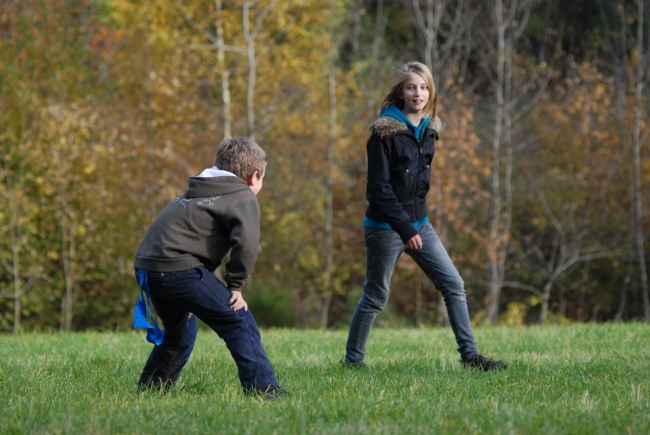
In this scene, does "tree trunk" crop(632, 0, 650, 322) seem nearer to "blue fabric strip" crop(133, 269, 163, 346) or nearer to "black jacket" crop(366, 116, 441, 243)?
"black jacket" crop(366, 116, 441, 243)

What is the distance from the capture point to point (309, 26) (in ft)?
66.1

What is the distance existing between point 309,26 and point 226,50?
297cm

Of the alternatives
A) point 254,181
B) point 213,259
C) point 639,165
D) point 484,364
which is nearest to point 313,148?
point 639,165

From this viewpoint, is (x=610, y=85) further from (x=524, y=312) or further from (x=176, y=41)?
(x=176, y=41)

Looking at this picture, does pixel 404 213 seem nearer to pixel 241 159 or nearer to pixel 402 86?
pixel 402 86

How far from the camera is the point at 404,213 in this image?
16.2 feet

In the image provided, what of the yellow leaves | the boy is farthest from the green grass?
the yellow leaves

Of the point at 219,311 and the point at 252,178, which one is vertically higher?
the point at 252,178

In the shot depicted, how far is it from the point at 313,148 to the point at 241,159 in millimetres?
16566

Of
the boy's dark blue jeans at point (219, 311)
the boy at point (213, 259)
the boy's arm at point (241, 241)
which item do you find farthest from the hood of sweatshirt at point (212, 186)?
the boy's dark blue jeans at point (219, 311)

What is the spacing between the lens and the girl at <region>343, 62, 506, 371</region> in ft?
16.3

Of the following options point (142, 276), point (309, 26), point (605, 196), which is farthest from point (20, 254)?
point (605, 196)

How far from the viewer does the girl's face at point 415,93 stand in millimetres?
5168

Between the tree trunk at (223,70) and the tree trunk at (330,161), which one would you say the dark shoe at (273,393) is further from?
the tree trunk at (330,161)
